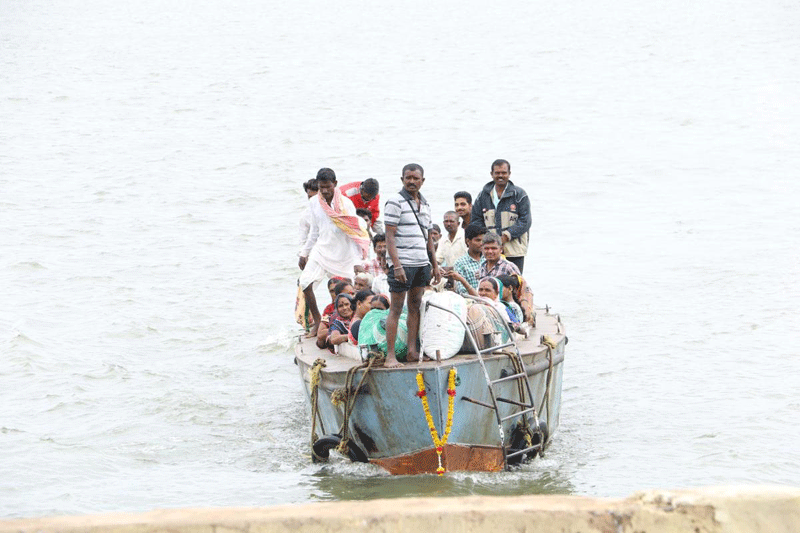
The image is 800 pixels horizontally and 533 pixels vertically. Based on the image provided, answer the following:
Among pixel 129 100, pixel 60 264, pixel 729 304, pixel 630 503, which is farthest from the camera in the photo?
pixel 129 100

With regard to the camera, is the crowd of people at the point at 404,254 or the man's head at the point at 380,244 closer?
the crowd of people at the point at 404,254

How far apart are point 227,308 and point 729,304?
23.6 ft

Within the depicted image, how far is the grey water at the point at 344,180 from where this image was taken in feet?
32.1

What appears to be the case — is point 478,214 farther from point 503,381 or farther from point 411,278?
point 411,278

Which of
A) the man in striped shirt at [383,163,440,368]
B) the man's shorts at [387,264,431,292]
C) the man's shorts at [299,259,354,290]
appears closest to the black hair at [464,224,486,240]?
the man's shorts at [299,259,354,290]

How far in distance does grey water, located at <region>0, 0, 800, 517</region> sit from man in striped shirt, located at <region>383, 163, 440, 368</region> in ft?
4.32

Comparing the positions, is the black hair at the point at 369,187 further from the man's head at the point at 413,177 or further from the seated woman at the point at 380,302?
the man's head at the point at 413,177

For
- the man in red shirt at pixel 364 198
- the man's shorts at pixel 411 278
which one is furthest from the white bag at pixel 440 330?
the man in red shirt at pixel 364 198

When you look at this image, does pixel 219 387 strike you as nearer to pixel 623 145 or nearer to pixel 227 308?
pixel 227 308

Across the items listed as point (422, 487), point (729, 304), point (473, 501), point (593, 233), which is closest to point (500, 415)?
point (422, 487)

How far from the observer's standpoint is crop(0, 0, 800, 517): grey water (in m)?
9.77

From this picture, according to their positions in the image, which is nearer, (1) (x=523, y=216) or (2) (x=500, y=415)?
(2) (x=500, y=415)

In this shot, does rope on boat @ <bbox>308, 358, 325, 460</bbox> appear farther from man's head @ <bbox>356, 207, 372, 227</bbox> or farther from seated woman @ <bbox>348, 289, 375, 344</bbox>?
man's head @ <bbox>356, 207, 372, 227</bbox>

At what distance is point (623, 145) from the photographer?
2577cm
